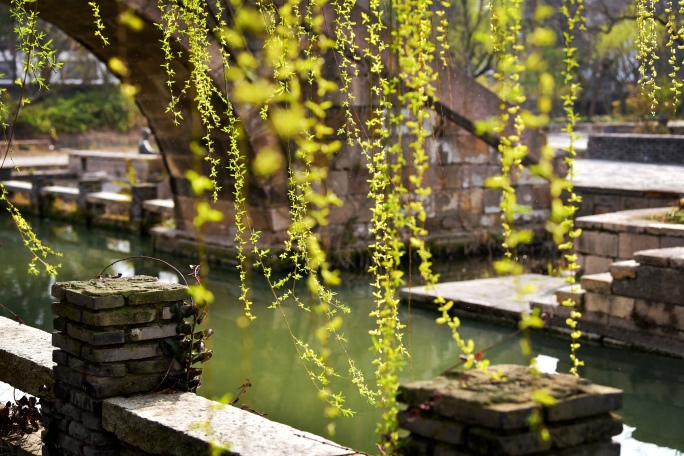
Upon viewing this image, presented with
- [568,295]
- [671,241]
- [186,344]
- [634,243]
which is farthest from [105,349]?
[634,243]

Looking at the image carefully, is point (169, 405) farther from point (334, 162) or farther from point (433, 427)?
point (334, 162)

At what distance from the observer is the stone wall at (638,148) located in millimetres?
18984

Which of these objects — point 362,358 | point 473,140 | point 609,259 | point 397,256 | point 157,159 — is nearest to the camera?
point 397,256

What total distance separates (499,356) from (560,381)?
4785 millimetres

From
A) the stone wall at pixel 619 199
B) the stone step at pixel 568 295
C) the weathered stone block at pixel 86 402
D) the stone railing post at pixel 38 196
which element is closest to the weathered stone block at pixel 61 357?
the weathered stone block at pixel 86 402

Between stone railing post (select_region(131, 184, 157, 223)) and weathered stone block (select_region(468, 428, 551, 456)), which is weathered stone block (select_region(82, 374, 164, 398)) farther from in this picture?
stone railing post (select_region(131, 184, 157, 223))

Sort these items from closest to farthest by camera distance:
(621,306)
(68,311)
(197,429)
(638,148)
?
(197,429), (68,311), (621,306), (638,148)

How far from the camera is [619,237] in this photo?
8.73 meters

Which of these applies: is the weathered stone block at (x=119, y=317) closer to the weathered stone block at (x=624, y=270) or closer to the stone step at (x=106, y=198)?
the weathered stone block at (x=624, y=270)

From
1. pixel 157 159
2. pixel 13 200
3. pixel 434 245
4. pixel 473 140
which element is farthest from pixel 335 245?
pixel 13 200

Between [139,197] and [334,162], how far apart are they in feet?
13.2

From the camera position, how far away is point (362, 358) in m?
7.33

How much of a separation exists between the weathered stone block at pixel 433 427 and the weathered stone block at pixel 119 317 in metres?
1.53

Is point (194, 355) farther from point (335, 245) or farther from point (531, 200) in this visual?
point (531, 200)
